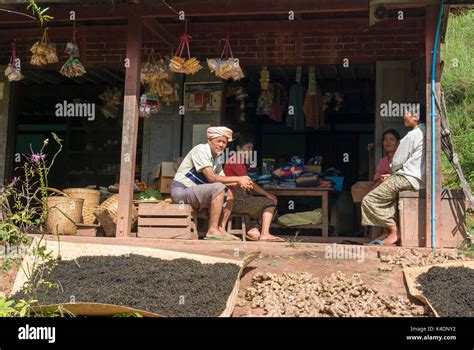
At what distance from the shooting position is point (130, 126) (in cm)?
787

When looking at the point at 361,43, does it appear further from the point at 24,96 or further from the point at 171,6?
the point at 24,96

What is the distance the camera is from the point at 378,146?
9383 mm

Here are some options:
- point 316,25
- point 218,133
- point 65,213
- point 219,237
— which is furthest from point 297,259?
point 316,25

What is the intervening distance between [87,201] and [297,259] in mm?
3765

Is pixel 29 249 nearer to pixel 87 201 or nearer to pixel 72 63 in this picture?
pixel 87 201

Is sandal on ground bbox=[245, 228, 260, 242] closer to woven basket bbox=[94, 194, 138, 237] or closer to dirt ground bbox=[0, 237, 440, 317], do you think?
dirt ground bbox=[0, 237, 440, 317]

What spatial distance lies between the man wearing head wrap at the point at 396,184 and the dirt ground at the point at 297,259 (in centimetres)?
46

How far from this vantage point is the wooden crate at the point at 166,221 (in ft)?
25.7

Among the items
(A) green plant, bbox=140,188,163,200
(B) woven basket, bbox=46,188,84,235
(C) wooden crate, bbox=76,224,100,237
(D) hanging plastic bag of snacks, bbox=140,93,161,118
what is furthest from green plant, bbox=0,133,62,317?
(D) hanging plastic bag of snacks, bbox=140,93,161,118

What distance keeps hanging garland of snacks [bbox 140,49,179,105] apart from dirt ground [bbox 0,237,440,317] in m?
2.77

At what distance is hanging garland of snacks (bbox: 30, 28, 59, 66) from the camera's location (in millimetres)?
9398

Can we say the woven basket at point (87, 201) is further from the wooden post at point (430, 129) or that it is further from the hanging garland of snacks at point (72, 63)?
the wooden post at point (430, 129)

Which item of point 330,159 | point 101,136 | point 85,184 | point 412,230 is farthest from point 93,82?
point 412,230
